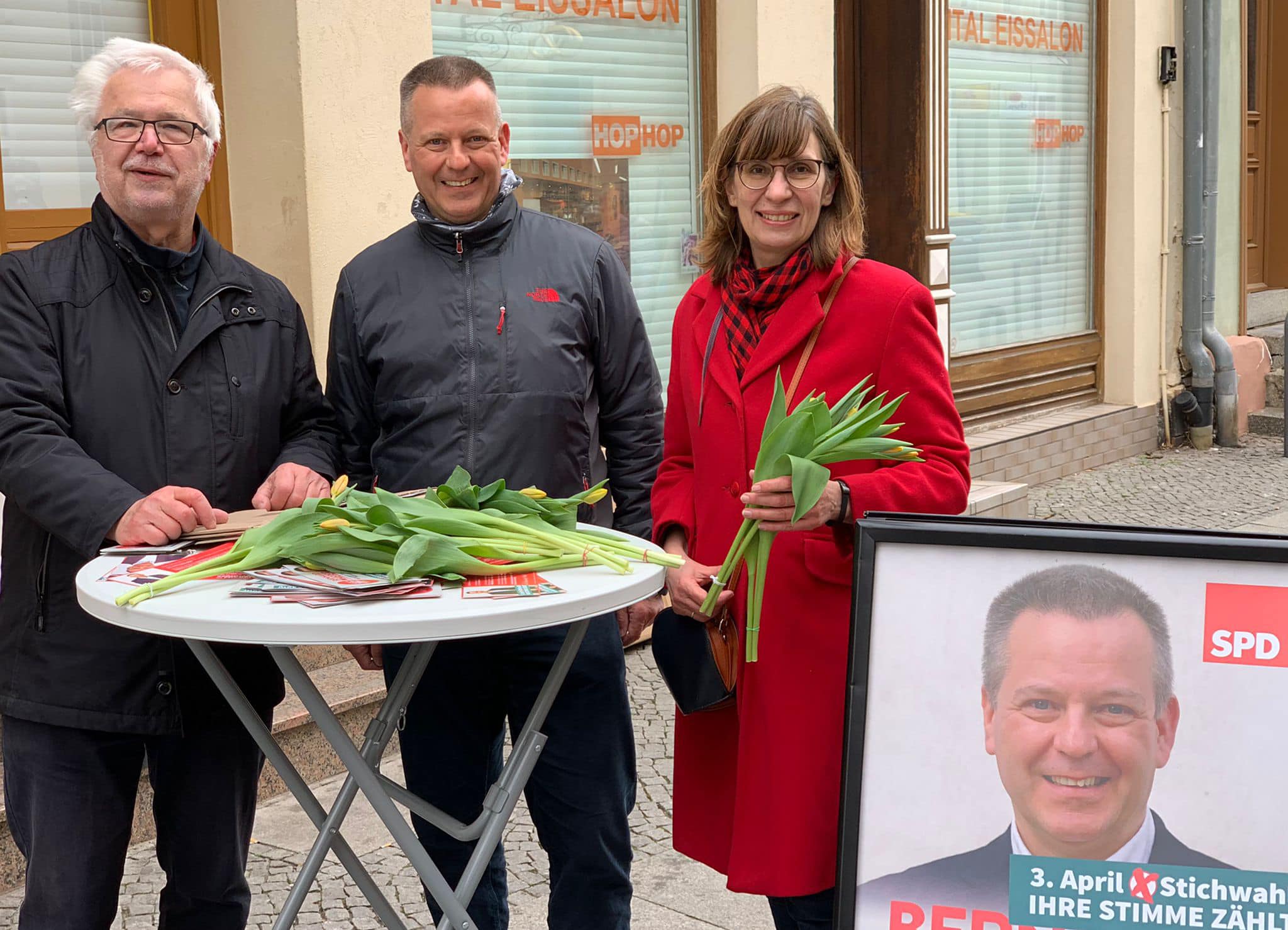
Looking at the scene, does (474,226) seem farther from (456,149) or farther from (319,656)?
(319,656)

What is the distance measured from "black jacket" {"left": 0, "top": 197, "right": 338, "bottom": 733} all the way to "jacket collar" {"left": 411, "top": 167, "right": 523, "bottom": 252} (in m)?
0.42

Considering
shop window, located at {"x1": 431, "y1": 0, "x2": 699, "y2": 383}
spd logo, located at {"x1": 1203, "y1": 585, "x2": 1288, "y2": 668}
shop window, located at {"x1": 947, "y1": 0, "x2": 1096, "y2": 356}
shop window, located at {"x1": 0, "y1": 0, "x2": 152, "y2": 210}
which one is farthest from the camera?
shop window, located at {"x1": 947, "y1": 0, "x2": 1096, "y2": 356}

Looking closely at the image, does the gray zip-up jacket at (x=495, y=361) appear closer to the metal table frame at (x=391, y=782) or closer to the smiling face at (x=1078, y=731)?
the metal table frame at (x=391, y=782)

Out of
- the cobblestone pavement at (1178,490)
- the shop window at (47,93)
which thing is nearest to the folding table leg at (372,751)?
the shop window at (47,93)

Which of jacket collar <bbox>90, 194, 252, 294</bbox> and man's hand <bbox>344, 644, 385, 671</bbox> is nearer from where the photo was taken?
jacket collar <bbox>90, 194, 252, 294</bbox>

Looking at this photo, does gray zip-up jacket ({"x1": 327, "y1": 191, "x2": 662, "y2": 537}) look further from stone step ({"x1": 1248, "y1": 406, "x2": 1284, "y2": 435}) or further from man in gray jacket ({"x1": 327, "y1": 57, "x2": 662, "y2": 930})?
stone step ({"x1": 1248, "y1": 406, "x2": 1284, "y2": 435})

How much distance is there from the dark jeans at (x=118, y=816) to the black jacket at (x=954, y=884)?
1310mm

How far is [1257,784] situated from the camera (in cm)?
214

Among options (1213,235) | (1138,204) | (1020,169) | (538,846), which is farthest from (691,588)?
(1213,235)

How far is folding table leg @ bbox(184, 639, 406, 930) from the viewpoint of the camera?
2324 millimetres

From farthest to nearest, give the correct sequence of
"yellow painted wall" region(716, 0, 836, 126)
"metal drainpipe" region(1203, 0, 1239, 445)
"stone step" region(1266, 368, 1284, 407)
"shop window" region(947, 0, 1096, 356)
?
"stone step" region(1266, 368, 1284, 407)
"metal drainpipe" region(1203, 0, 1239, 445)
"shop window" region(947, 0, 1096, 356)
"yellow painted wall" region(716, 0, 836, 126)

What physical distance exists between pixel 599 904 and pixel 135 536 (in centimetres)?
124

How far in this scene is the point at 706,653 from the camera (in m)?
2.63

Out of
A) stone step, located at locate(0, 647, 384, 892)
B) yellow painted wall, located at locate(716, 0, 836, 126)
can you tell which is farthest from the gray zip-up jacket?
yellow painted wall, located at locate(716, 0, 836, 126)
